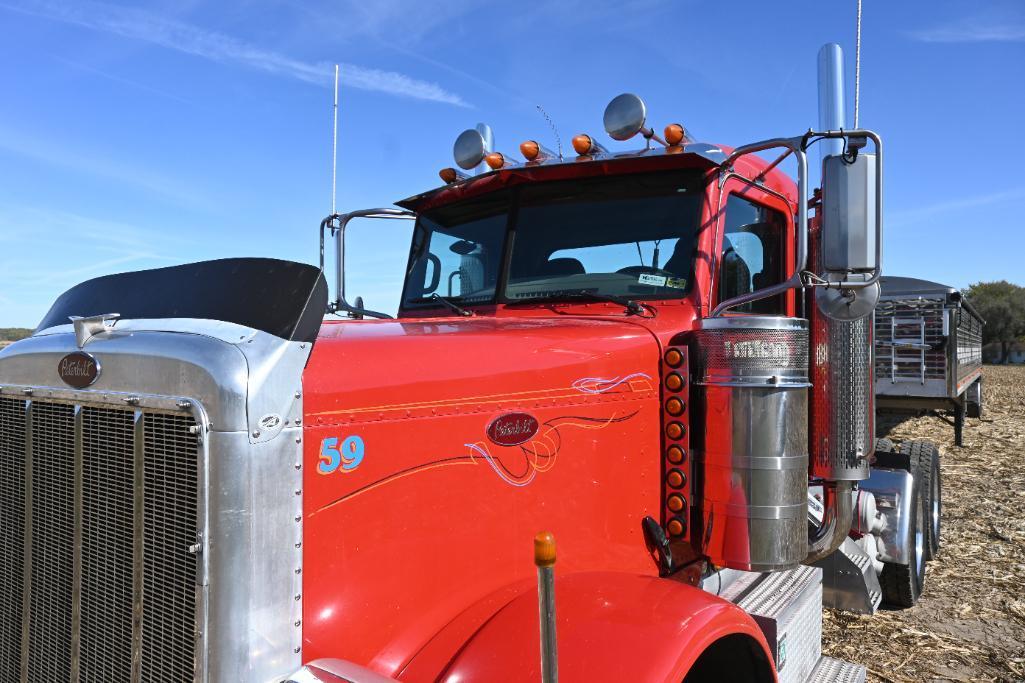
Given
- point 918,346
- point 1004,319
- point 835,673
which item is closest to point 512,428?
point 835,673

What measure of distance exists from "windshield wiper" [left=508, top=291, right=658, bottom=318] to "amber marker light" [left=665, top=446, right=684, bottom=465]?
531mm

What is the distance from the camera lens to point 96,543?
71.4 inches

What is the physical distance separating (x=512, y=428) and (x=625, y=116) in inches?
58.9

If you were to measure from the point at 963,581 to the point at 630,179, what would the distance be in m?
4.25

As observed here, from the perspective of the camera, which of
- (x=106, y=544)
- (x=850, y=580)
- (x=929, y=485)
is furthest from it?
(x=929, y=485)

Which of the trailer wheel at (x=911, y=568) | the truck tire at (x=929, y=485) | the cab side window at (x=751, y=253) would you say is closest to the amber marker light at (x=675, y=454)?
the cab side window at (x=751, y=253)

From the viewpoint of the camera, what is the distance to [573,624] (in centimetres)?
202

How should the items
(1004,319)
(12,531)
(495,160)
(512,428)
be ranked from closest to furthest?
(12,531) → (512,428) → (495,160) → (1004,319)

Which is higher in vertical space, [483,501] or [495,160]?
[495,160]

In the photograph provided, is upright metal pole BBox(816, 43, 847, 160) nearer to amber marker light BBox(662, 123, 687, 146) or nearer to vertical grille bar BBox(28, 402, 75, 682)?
amber marker light BBox(662, 123, 687, 146)

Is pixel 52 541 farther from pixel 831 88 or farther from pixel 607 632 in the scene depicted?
pixel 831 88

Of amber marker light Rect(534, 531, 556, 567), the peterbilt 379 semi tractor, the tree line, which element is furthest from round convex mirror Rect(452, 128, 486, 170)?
the tree line

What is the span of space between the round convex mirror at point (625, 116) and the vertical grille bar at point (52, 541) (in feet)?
7.23

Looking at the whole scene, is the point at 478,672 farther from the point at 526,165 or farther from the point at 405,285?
the point at 405,285
